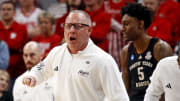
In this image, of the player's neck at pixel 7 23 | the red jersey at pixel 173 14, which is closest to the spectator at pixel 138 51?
the red jersey at pixel 173 14

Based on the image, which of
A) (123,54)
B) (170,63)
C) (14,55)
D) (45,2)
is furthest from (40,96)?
(45,2)

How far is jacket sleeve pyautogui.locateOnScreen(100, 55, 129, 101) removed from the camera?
5.34m

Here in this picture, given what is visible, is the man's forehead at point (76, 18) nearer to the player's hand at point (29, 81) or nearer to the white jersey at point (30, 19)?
the player's hand at point (29, 81)

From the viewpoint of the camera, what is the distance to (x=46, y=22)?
31.2ft

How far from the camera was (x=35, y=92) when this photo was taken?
25.4ft

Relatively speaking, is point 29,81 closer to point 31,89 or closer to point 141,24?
point 141,24

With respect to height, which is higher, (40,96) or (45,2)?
(45,2)

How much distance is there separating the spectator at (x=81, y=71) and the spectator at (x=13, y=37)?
150 inches

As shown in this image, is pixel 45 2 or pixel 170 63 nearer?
pixel 170 63

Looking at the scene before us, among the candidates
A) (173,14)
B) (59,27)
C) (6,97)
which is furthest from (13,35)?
(173,14)

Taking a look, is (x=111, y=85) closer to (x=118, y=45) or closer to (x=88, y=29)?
(x=88, y=29)

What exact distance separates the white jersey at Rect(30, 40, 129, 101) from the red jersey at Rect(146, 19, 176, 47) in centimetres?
309

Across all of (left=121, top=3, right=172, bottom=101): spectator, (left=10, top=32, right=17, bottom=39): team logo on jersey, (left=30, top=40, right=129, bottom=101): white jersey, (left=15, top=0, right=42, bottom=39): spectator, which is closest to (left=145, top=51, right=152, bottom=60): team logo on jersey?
(left=121, top=3, right=172, bottom=101): spectator

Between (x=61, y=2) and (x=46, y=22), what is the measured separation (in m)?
1.08
